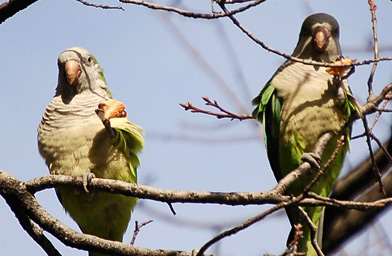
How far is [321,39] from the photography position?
473 cm

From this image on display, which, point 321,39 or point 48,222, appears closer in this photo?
point 48,222

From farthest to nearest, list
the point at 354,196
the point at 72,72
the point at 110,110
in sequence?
the point at 72,72 < the point at 354,196 < the point at 110,110

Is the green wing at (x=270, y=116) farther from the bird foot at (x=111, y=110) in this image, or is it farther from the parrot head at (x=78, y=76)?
the parrot head at (x=78, y=76)

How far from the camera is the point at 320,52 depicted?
482 cm

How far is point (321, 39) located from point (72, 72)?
6.65 feet

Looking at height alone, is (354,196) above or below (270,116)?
below

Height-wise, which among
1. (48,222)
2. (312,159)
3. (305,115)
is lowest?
(312,159)

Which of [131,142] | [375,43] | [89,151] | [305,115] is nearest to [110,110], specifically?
[89,151]

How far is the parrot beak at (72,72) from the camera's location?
16.8 ft

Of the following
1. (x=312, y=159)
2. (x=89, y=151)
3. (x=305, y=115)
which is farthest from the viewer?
(x=89, y=151)

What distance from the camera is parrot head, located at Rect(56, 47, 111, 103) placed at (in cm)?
516

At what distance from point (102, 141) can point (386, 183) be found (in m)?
2.09

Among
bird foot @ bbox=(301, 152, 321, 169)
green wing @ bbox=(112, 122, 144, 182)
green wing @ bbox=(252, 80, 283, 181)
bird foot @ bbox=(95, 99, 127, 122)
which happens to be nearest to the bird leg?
bird foot @ bbox=(95, 99, 127, 122)

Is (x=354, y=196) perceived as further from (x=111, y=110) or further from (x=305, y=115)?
(x=111, y=110)
